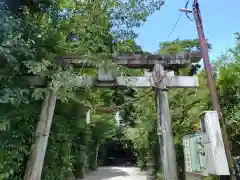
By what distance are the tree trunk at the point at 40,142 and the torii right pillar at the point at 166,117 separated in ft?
6.74

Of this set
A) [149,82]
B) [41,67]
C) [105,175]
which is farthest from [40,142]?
[105,175]

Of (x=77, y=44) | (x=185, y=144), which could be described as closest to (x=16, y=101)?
(x=77, y=44)

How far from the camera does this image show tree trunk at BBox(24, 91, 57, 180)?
469 cm

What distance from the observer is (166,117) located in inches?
202

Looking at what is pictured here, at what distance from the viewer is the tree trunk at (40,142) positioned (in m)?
4.69

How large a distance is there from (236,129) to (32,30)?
4.55 meters

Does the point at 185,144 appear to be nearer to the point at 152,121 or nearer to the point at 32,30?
the point at 152,121

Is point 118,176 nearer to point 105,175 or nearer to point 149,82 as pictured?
point 105,175

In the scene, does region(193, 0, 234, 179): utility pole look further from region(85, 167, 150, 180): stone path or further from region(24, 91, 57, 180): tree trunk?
region(85, 167, 150, 180): stone path

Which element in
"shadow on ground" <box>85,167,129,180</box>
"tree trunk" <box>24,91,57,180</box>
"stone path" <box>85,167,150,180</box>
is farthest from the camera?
"shadow on ground" <box>85,167,129,180</box>

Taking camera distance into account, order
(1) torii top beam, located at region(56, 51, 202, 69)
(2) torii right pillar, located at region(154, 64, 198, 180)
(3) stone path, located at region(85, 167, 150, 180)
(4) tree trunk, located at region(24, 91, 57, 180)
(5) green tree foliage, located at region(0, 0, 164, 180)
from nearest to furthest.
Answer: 1. (5) green tree foliage, located at region(0, 0, 164, 180)
2. (4) tree trunk, located at region(24, 91, 57, 180)
3. (2) torii right pillar, located at region(154, 64, 198, 180)
4. (1) torii top beam, located at region(56, 51, 202, 69)
5. (3) stone path, located at region(85, 167, 150, 180)

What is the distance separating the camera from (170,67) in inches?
220

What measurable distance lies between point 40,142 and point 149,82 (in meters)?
2.39

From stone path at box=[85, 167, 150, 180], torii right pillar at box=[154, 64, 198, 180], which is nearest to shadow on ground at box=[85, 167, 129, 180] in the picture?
stone path at box=[85, 167, 150, 180]
